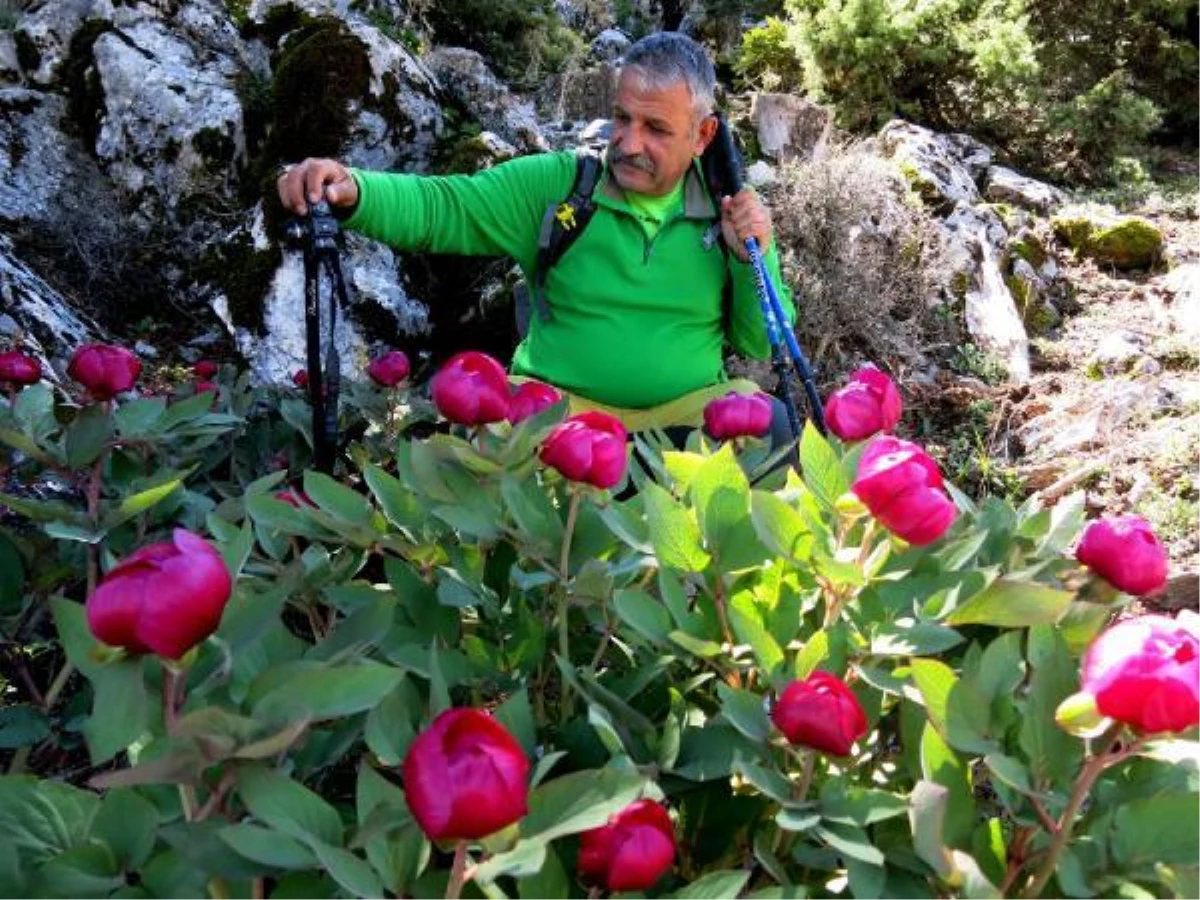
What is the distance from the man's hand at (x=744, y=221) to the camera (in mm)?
2562

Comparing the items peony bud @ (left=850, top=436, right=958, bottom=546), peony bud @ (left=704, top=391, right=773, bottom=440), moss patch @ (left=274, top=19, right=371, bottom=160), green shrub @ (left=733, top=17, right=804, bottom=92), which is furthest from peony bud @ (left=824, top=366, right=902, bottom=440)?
green shrub @ (left=733, top=17, right=804, bottom=92)

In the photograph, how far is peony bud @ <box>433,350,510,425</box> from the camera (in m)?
1.08

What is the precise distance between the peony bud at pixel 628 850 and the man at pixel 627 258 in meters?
1.94

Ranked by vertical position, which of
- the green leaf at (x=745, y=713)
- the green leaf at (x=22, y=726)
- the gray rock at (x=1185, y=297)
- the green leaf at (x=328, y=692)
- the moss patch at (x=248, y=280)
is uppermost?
the green leaf at (x=328, y=692)

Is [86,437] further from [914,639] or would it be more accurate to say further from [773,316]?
[773,316]

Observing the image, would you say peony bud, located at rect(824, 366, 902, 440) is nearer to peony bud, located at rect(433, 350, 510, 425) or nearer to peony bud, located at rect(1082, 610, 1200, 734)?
peony bud, located at rect(433, 350, 510, 425)

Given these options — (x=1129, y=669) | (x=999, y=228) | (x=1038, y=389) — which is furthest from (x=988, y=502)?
(x=999, y=228)

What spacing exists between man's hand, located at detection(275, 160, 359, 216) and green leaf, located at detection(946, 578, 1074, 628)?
1594 millimetres

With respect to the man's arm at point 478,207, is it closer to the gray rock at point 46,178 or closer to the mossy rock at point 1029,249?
the gray rock at point 46,178

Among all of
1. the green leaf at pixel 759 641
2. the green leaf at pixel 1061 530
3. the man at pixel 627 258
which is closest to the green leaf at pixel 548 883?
the green leaf at pixel 759 641

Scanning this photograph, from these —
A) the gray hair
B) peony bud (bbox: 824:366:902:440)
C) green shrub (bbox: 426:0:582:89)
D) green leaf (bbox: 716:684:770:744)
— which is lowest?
green leaf (bbox: 716:684:770:744)

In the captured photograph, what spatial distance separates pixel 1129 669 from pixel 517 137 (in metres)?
4.54

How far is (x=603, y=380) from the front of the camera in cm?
270

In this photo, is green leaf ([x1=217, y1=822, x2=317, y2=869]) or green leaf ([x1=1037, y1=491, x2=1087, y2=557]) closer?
green leaf ([x1=217, y1=822, x2=317, y2=869])
